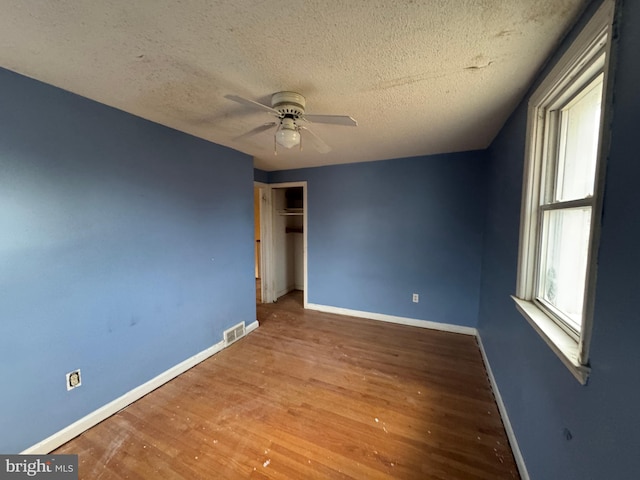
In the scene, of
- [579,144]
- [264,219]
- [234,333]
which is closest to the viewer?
[579,144]

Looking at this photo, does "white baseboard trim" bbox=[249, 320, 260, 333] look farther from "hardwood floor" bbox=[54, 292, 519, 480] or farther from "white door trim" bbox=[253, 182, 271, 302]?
"white door trim" bbox=[253, 182, 271, 302]

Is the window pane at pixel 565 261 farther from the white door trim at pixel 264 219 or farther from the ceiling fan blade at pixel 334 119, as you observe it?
the white door trim at pixel 264 219

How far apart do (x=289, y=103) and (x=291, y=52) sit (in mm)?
374

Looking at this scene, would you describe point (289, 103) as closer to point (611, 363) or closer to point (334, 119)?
point (334, 119)

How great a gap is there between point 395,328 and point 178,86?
3330 millimetres

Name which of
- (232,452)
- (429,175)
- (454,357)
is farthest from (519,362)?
(429,175)

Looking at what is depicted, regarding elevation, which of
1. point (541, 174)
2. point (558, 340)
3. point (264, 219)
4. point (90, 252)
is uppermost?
point (541, 174)

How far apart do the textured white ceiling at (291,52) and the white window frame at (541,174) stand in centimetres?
16

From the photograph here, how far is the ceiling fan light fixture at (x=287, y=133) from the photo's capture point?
5.25ft

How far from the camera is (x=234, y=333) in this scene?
2.95m

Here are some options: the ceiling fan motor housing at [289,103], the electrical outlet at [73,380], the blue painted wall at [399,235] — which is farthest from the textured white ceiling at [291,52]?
the electrical outlet at [73,380]

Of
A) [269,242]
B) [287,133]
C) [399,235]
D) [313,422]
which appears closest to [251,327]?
[269,242]

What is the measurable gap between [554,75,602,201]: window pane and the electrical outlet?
2.98 metres

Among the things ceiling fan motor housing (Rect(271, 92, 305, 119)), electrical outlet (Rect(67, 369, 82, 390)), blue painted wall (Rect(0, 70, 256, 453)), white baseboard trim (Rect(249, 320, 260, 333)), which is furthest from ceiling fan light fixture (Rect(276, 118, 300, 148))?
white baseboard trim (Rect(249, 320, 260, 333))
